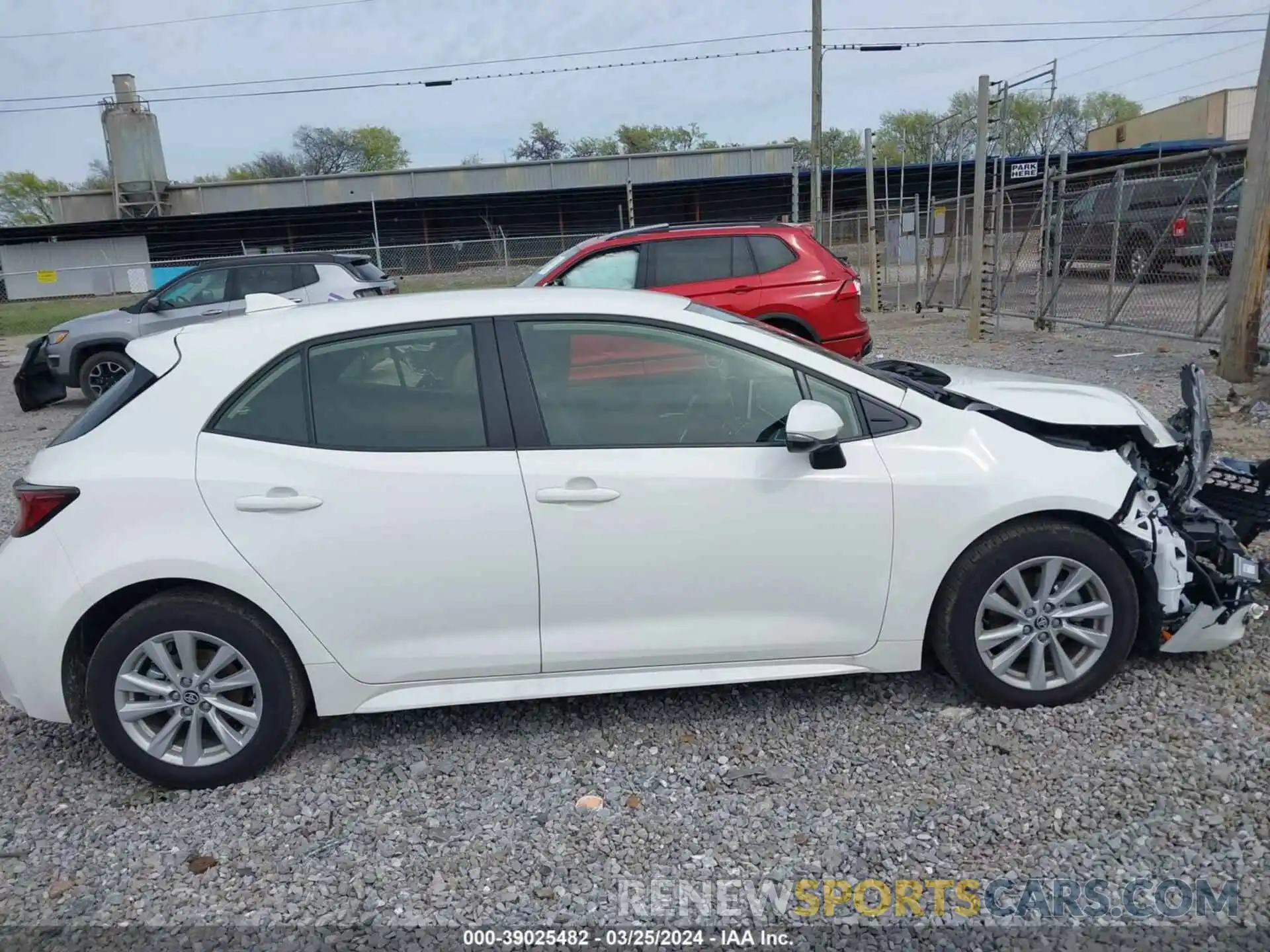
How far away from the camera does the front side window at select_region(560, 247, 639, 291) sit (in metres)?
9.50

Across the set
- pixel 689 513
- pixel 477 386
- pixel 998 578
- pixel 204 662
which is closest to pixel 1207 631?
pixel 998 578

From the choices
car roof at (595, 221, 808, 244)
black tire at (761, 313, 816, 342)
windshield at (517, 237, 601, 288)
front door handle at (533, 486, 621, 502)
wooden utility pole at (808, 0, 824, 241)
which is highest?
wooden utility pole at (808, 0, 824, 241)

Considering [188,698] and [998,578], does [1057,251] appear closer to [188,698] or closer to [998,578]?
[998,578]

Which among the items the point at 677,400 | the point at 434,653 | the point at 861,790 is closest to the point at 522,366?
the point at 677,400

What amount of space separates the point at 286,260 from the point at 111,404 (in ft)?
31.7

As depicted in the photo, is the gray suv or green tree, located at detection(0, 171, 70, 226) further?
green tree, located at detection(0, 171, 70, 226)

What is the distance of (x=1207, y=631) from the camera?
3623mm

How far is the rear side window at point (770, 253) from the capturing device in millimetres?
9422

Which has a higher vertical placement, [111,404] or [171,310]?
[111,404]

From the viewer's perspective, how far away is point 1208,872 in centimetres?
264

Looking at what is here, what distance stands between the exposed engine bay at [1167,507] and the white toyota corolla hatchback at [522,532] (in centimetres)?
2

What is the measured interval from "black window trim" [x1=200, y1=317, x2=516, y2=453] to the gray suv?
8.69 m

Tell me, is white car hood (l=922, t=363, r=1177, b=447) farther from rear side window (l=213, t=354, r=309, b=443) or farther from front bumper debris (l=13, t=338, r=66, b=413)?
front bumper debris (l=13, t=338, r=66, b=413)
